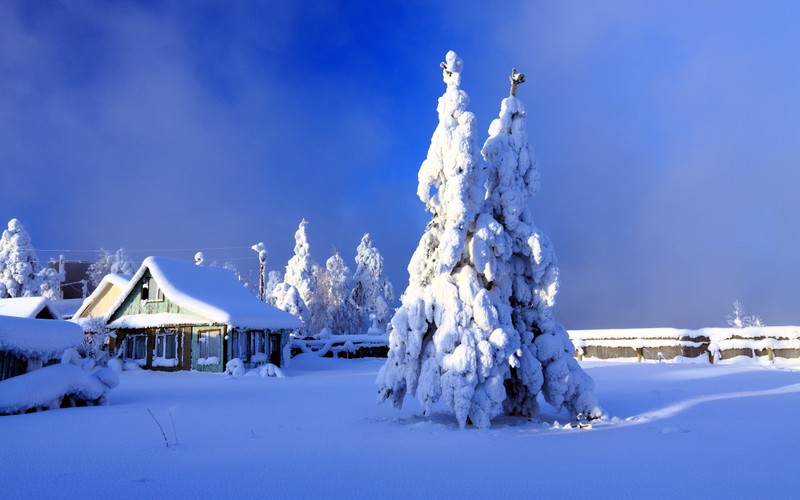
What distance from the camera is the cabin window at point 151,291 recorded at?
27281 mm

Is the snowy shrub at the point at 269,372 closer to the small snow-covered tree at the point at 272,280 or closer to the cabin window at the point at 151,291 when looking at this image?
the cabin window at the point at 151,291

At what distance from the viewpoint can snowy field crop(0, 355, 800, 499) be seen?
18.5 feet

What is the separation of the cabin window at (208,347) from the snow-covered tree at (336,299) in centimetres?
2110

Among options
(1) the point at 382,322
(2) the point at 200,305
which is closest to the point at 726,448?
(2) the point at 200,305

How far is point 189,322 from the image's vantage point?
25.6 metres

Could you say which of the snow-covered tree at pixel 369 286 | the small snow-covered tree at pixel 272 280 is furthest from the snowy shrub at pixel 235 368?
the small snow-covered tree at pixel 272 280

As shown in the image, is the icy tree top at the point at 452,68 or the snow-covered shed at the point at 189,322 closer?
the icy tree top at the point at 452,68

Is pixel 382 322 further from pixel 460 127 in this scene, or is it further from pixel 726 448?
pixel 726 448

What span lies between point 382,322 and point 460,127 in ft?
128

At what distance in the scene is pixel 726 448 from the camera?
24.4 ft

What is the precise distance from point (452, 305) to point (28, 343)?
1172 cm

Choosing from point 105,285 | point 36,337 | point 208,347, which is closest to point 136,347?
point 208,347

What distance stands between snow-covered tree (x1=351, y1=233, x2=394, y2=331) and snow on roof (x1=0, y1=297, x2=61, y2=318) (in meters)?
27.5

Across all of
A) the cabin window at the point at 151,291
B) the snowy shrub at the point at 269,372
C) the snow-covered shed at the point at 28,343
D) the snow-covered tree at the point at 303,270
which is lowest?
the snowy shrub at the point at 269,372
